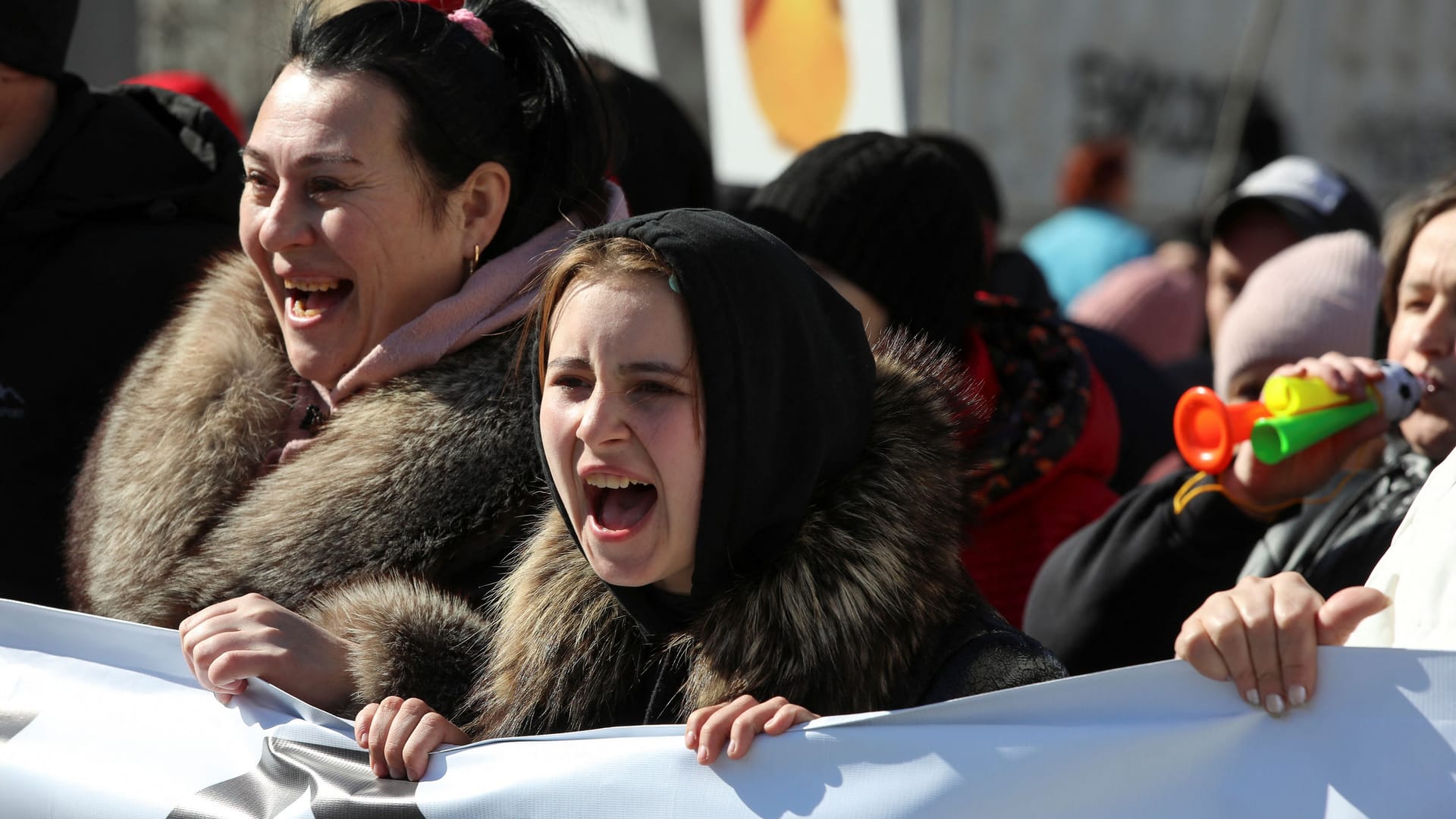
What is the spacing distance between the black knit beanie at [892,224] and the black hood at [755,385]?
117 centimetres

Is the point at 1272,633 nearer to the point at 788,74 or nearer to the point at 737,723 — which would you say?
the point at 737,723

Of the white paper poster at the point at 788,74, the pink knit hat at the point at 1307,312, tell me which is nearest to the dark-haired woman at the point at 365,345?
the pink knit hat at the point at 1307,312

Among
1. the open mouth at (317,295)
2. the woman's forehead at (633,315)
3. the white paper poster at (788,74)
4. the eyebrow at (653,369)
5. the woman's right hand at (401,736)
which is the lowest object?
the white paper poster at (788,74)

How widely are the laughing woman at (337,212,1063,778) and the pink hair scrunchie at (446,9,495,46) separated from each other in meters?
0.68

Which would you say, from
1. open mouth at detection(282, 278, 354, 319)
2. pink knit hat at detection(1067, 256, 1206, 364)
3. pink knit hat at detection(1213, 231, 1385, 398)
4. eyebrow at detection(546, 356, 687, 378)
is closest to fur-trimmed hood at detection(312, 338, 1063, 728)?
eyebrow at detection(546, 356, 687, 378)

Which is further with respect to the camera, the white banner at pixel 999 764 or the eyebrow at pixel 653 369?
the eyebrow at pixel 653 369

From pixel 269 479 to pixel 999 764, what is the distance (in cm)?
121

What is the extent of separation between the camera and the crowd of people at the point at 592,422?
1790 mm

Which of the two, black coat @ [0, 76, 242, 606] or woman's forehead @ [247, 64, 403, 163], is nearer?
woman's forehead @ [247, 64, 403, 163]

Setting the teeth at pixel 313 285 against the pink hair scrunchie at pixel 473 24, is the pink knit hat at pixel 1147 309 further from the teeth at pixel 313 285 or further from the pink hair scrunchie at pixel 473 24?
the teeth at pixel 313 285

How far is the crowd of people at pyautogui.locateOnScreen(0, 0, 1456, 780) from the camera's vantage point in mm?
1790

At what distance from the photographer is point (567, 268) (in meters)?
1.90

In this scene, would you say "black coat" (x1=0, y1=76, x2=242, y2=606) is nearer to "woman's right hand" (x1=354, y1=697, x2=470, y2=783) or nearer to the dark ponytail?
the dark ponytail

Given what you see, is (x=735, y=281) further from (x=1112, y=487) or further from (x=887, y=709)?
(x=1112, y=487)
